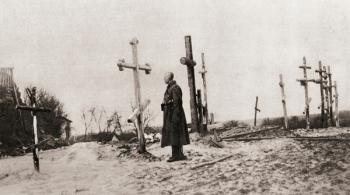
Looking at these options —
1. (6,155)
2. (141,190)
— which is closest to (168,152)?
(141,190)

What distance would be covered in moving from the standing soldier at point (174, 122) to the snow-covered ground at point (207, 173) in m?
0.43

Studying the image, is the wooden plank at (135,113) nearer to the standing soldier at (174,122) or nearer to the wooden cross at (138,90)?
the wooden cross at (138,90)

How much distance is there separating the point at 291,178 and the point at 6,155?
1724 cm

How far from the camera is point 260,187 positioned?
789 centimetres

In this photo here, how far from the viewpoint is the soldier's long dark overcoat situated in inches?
431

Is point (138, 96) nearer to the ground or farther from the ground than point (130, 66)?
nearer to the ground

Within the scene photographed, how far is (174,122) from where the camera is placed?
36.0ft

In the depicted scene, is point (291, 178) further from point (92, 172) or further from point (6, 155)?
point (6, 155)

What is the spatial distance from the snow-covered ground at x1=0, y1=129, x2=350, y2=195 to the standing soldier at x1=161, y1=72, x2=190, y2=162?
0.43 metres

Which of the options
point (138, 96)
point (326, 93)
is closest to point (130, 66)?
point (138, 96)

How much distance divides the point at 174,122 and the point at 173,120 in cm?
5

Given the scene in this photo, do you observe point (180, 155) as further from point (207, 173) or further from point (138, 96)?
point (138, 96)

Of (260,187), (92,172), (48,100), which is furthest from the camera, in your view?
(48,100)

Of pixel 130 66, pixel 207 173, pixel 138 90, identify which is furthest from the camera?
pixel 138 90
